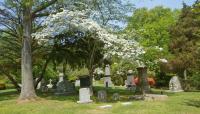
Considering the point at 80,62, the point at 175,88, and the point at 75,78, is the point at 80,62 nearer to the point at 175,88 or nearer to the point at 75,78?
the point at 175,88

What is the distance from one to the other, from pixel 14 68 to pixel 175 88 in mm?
14078

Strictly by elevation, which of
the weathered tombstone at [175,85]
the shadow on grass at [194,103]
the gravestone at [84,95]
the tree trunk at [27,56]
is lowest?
the shadow on grass at [194,103]

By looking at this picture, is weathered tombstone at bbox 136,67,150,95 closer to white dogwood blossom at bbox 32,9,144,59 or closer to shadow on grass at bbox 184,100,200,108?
white dogwood blossom at bbox 32,9,144,59

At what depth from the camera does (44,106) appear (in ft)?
67.8

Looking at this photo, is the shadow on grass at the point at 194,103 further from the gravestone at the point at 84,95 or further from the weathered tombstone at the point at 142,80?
the weathered tombstone at the point at 142,80

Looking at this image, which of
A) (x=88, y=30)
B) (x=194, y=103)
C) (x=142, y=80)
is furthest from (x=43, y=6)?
(x=194, y=103)

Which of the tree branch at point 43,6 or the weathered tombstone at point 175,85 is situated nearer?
the tree branch at point 43,6

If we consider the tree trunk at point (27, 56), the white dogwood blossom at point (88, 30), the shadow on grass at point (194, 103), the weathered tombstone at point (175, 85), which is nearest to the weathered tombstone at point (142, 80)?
the weathered tombstone at point (175, 85)

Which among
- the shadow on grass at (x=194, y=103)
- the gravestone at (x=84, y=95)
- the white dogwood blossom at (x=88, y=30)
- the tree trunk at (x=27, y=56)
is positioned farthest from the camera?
the tree trunk at (x=27, y=56)

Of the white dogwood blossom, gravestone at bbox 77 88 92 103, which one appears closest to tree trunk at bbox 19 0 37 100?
the white dogwood blossom

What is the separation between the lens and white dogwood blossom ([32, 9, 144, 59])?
76.4ft

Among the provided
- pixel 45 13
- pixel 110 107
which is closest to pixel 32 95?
pixel 45 13

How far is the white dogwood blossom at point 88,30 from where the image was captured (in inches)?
917

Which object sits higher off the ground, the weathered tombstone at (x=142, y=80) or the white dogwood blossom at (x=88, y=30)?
the white dogwood blossom at (x=88, y=30)
